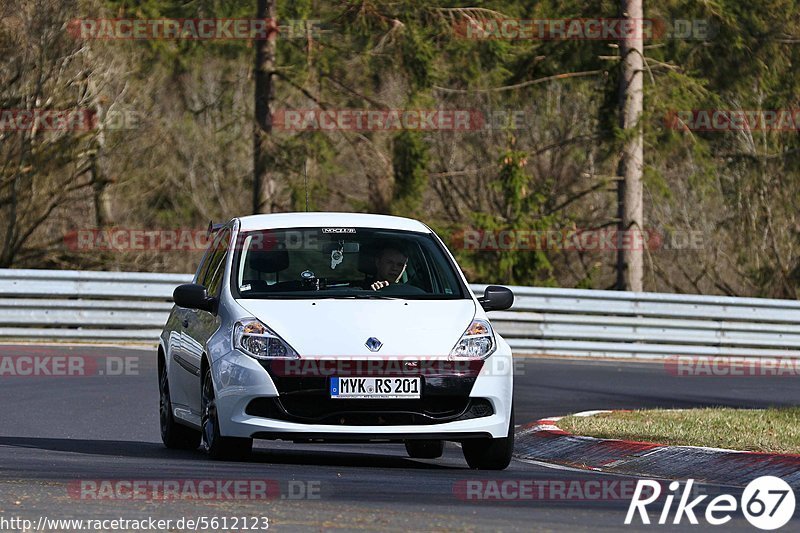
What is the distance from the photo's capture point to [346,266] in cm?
1100

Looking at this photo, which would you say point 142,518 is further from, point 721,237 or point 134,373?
point 721,237

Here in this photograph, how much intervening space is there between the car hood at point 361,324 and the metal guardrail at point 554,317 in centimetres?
1182

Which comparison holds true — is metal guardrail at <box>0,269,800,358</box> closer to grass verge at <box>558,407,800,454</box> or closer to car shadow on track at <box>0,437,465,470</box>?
grass verge at <box>558,407,800,454</box>

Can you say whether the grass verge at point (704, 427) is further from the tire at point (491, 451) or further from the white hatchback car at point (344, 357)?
the white hatchback car at point (344, 357)

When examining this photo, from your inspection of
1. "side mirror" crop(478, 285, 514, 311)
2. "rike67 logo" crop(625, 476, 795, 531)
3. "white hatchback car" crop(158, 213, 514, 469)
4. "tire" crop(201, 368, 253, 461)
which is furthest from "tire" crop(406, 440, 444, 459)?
"rike67 logo" crop(625, 476, 795, 531)

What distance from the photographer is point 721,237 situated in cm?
3444

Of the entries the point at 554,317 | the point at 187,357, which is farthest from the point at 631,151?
the point at 187,357

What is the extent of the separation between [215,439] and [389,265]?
5.78 feet

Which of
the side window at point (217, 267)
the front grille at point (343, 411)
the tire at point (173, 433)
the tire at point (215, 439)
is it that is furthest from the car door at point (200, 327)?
the front grille at point (343, 411)

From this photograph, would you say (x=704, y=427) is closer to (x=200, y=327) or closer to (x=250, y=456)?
(x=250, y=456)

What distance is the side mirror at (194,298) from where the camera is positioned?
10539 mm

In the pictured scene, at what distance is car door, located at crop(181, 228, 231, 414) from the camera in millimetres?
10664

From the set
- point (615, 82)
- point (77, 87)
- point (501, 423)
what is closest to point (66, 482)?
point (501, 423)

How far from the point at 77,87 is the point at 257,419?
19034mm
